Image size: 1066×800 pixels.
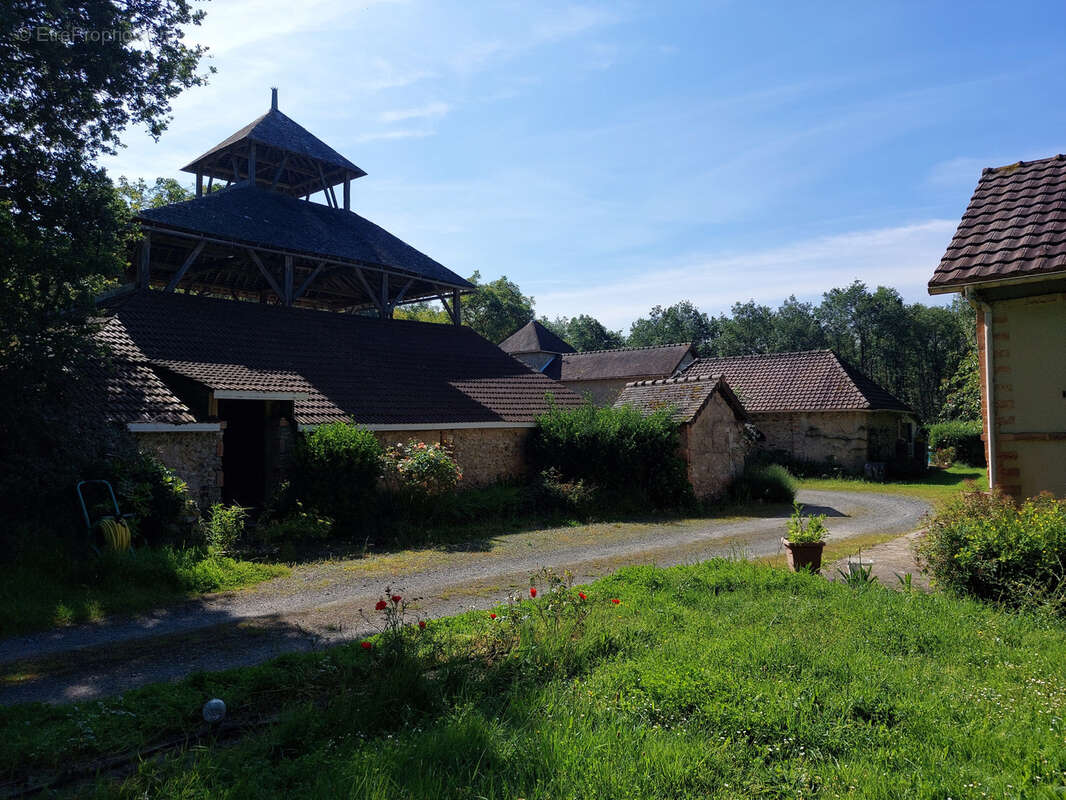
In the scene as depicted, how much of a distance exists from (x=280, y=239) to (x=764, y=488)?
15.6 meters

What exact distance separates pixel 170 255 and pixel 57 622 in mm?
15931

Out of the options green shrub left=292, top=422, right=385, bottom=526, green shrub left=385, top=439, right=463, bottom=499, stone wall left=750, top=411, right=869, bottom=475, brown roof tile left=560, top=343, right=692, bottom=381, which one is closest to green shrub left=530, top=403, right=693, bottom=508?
green shrub left=385, top=439, right=463, bottom=499

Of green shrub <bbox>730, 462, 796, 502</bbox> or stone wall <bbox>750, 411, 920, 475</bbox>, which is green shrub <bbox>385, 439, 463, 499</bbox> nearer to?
green shrub <bbox>730, 462, 796, 502</bbox>

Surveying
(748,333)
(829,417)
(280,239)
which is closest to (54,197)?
(280,239)

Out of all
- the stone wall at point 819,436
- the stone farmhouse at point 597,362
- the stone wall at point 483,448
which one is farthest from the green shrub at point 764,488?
the stone farmhouse at point 597,362

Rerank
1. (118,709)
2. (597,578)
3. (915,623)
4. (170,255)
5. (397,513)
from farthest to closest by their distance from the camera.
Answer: (170,255) → (397,513) → (597,578) → (915,623) → (118,709)

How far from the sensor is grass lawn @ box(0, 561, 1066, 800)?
12.0 feet

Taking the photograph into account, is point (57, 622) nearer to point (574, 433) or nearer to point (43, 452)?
point (43, 452)

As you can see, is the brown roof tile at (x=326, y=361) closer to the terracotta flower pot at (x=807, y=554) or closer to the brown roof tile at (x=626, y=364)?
the terracotta flower pot at (x=807, y=554)

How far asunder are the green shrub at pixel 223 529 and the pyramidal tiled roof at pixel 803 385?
63.8 ft

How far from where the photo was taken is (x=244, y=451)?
50.2 feet

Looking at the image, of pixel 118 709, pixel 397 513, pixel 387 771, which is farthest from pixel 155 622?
pixel 397 513

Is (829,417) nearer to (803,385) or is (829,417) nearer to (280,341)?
(803,385)

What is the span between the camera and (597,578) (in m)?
9.52
